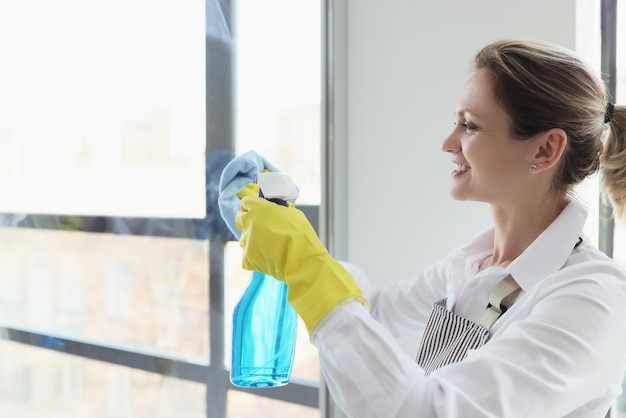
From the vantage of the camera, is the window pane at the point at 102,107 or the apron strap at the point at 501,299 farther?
the apron strap at the point at 501,299

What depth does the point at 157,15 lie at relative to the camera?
1.05 m

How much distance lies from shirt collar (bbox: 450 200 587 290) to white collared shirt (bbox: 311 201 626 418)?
51mm

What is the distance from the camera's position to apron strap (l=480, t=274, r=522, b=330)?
1.01 m

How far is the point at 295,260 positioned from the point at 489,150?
42 centimetres

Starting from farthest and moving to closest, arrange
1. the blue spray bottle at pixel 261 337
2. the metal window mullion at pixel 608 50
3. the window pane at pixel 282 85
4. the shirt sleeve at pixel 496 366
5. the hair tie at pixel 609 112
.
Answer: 1. the metal window mullion at pixel 608 50
2. the window pane at pixel 282 85
3. the hair tie at pixel 609 112
4. the blue spray bottle at pixel 261 337
5. the shirt sleeve at pixel 496 366

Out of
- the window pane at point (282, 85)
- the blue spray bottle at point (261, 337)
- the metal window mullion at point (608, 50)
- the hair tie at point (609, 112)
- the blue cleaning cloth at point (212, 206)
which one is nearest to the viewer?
the blue spray bottle at point (261, 337)

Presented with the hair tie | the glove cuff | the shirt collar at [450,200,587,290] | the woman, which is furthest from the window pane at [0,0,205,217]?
the hair tie

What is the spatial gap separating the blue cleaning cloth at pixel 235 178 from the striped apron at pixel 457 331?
0.43 metres

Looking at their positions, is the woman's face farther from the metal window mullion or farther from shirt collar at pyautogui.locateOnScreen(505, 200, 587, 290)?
the metal window mullion

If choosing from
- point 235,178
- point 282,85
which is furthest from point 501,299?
point 282,85

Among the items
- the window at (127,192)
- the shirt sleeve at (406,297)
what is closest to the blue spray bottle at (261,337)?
the window at (127,192)

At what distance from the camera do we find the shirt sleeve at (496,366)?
0.81 metres

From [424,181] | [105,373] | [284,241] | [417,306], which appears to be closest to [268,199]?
[284,241]

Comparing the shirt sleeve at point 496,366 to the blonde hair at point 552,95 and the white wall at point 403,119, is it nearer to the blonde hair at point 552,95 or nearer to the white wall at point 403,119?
the blonde hair at point 552,95
